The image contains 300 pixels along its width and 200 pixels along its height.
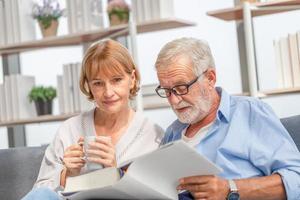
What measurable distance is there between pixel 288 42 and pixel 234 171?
154 cm

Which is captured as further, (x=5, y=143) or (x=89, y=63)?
Answer: (x=5, y=143)

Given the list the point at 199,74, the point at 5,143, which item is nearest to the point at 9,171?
the point at 199,74

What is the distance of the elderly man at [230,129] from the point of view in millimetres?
1843

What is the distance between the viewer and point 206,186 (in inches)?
69.9

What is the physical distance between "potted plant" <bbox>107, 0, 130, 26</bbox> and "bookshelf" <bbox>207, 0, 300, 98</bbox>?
1.79 feet

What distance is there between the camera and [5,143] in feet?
15.3

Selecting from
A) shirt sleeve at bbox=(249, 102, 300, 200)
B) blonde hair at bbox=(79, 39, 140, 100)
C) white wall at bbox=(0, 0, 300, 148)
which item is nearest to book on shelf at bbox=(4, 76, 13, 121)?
white wall at bbox=(0, 0, 300, 148)

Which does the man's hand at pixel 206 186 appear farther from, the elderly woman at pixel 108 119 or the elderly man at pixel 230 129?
the elderly woman at pixel 108 119

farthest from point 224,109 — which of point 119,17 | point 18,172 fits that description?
point 119,17

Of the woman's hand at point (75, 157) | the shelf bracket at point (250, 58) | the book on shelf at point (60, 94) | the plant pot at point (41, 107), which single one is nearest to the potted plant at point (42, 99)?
the plant pot at point (41, 107)

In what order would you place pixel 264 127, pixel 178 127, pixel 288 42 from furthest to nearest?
pixel 288 42 → pixel 178 127 → pixel 264 127

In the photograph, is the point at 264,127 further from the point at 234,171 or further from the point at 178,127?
the point at 178,127

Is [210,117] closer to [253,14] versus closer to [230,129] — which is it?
[230,129]

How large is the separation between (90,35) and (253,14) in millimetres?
1009
